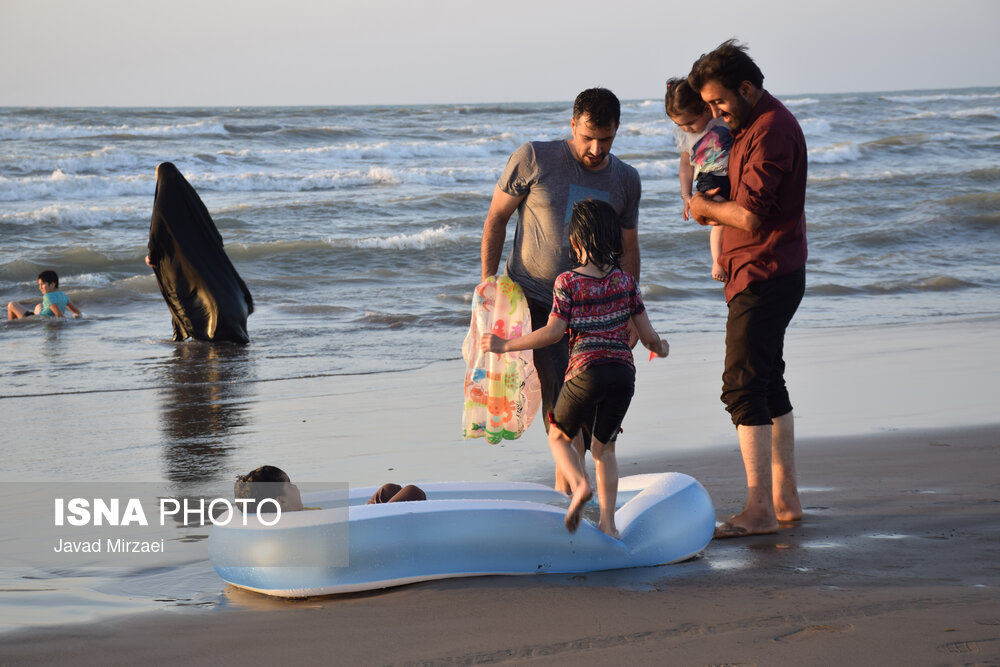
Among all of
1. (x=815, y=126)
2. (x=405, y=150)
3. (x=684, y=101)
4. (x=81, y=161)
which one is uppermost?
(x=815, y=126)

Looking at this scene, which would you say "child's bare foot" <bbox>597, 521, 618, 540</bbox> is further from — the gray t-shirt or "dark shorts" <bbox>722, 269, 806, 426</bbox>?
the gray t-shirt

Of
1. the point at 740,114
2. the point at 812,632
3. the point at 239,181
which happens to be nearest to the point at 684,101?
the point at 740,114

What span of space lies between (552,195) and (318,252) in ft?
41.8

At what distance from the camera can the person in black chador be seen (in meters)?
9.95

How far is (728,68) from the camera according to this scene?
3.99 metres

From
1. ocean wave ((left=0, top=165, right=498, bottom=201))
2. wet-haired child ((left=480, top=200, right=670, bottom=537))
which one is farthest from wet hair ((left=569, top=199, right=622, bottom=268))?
ocean wave ((left=0, top=165, right=498, bottom=201))

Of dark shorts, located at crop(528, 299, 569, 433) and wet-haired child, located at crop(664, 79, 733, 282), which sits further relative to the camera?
dark shorts, located at crop(528, 299, 569, 433)

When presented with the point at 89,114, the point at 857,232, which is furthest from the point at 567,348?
the point at 89,114

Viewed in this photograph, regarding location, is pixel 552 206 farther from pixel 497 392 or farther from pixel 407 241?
pixel 407 241

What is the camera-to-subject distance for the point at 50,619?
351 cm

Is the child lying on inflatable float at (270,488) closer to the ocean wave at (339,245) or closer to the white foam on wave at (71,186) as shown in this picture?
the ocean wave at (339,245)

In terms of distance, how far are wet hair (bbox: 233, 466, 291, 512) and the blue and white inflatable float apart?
0.48 ft

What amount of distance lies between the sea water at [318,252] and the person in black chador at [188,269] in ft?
1.03

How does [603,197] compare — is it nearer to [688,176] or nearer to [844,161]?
[688,176]
